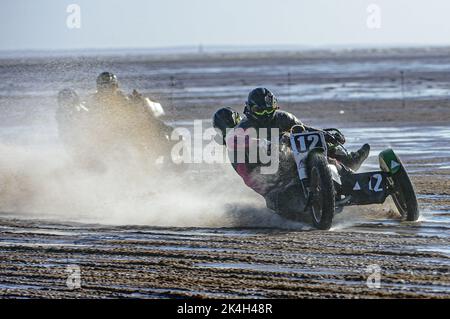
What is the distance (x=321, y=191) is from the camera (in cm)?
1130

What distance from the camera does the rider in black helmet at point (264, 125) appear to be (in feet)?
40.7

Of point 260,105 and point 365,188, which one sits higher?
point 260,105

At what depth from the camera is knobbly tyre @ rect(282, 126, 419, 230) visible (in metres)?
11.5

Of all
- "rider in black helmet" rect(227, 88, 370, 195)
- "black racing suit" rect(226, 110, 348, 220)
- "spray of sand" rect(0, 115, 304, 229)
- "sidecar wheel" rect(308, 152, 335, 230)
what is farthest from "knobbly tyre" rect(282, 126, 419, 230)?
"spray of sand" rect(0, 115, 304, 229)

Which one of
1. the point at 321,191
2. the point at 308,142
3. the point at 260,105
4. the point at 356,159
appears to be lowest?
the point at 321,191

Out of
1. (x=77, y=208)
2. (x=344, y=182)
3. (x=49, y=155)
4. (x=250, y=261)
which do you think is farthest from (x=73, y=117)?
(x=250, y=261)

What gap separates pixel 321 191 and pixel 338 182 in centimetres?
50

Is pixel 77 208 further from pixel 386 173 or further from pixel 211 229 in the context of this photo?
pixel 386 173

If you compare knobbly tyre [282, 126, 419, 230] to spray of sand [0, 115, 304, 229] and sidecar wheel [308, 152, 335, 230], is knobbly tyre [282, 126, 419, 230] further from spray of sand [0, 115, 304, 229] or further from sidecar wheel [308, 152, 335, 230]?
spray of sand [0, 115, 304, 229]

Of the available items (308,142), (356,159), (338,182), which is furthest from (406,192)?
(308,142)

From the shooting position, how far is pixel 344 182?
11.9 metres

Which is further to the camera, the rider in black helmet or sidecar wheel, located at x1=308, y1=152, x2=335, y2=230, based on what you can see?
the rider in black helmet

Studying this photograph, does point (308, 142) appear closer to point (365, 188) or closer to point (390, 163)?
point (365, 188)

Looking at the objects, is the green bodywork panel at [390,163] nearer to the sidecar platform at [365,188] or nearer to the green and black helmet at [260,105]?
the sidecar platform at [365,188]
